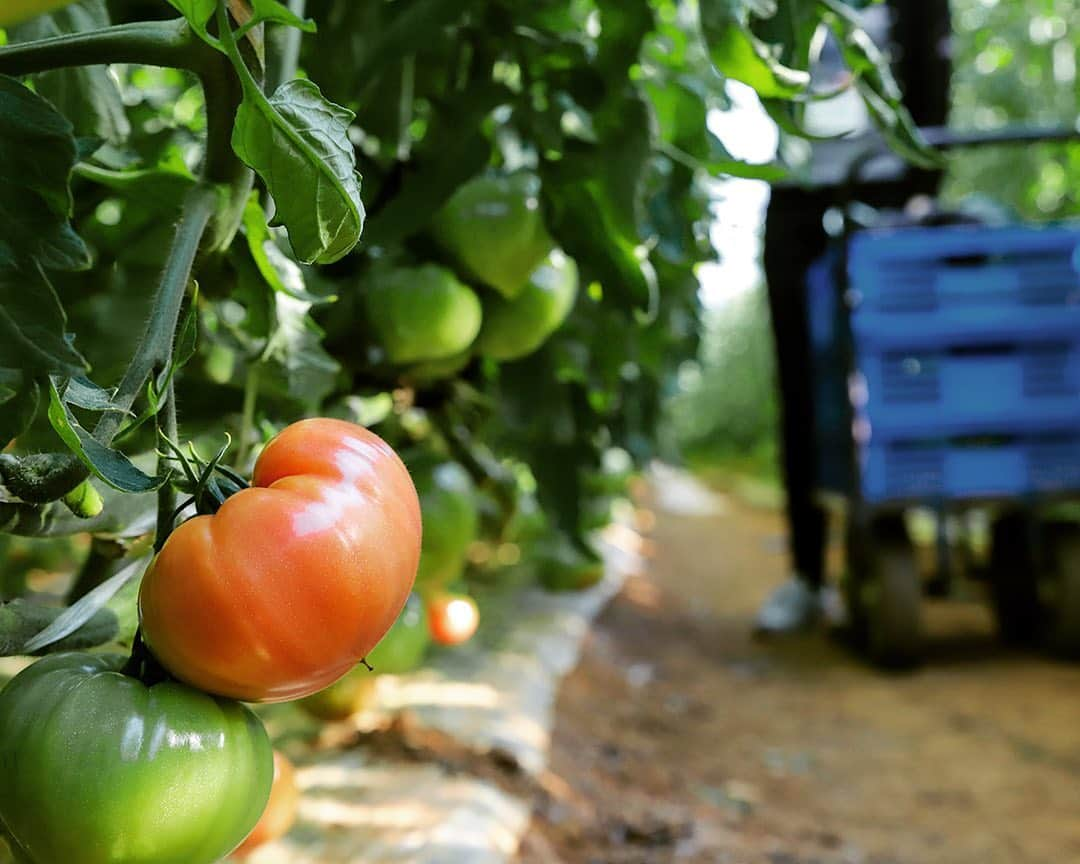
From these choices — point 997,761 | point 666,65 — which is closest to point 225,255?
point 666,65

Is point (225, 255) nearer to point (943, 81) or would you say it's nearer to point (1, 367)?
point (1, 367)

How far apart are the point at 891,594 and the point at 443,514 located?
1.86m

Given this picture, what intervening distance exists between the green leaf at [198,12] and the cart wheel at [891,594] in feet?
8.00

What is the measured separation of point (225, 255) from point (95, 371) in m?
0.24

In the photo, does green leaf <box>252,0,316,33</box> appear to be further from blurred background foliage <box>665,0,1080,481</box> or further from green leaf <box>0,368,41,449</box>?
blurred background foliage <box>665,0,1080,481</box>

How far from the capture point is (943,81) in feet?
9.84

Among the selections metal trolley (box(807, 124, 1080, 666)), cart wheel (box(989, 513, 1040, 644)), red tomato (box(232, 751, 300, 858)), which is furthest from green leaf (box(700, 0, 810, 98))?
cart wheel (box(989, 513, 1040, 644))

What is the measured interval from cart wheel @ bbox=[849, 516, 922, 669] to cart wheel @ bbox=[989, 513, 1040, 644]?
1.15 feet

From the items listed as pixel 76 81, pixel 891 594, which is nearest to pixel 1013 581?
pixel 891 594

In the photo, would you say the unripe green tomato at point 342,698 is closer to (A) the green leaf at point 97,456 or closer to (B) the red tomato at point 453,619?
(B) the red tomato at point 453,619

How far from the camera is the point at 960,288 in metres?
2.78

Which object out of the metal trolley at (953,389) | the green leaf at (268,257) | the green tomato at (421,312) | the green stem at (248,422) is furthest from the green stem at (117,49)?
the metal trolley at (953,389)

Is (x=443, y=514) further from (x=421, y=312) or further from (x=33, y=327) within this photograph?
(x=33, y=327)

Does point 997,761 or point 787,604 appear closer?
point 997,761
